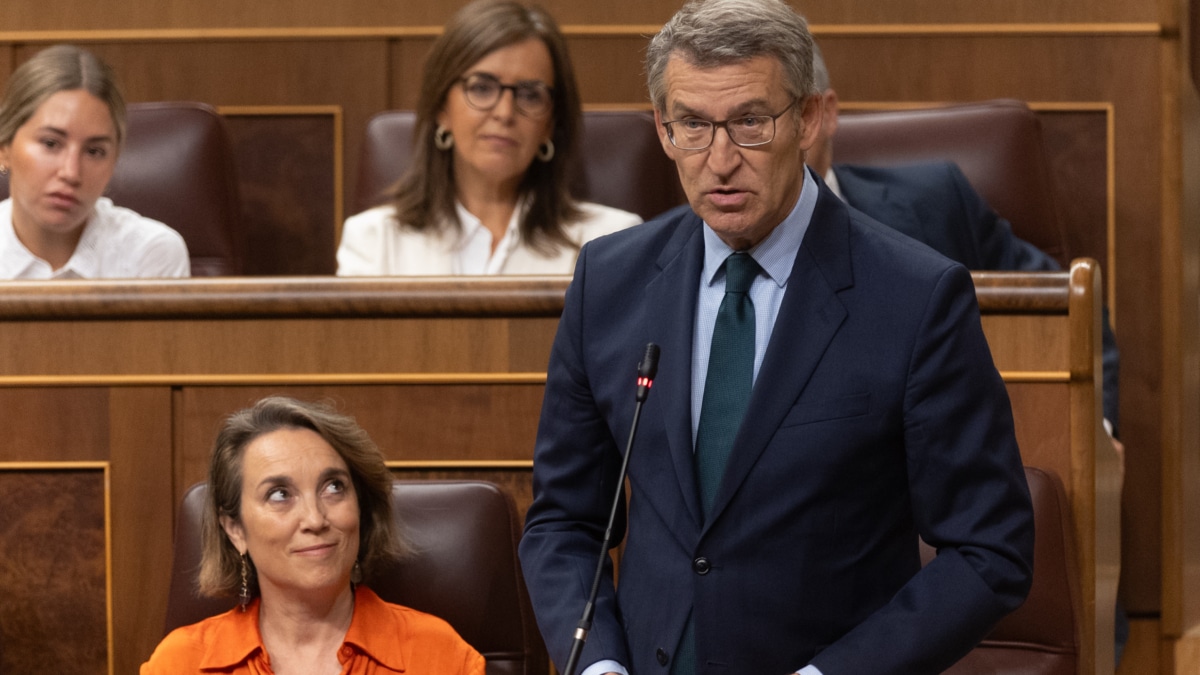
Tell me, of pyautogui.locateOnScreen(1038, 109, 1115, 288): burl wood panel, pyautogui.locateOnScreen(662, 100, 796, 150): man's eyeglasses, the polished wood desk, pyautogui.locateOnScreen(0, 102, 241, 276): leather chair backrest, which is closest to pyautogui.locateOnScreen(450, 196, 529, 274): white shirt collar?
pyautogui.locateOnScreen(0, 102, 241, 276): leather chair backrest

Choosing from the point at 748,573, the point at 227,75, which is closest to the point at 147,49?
the point at 227,75

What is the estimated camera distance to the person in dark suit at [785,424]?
2.78ft

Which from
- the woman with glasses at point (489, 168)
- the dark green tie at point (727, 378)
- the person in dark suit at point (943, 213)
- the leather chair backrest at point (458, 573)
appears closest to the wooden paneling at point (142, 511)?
the leather chair backrest at point (458, 573)

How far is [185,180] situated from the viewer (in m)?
2.07

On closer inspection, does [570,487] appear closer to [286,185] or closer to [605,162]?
[605,162]

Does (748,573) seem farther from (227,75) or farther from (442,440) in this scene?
(227,75)

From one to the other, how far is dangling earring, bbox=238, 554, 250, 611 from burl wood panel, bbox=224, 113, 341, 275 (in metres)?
1.10

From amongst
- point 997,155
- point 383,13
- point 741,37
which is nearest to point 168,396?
point 741,37

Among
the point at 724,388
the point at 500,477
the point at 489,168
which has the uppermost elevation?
the point at 489,168

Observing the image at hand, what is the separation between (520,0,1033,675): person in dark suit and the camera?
847mm

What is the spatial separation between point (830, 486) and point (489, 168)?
3.70 feet

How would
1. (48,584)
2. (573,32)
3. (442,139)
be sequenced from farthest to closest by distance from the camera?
1. (573,32)
2. (442,139)
3. (48,584)

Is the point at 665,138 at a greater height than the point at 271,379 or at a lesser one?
greater

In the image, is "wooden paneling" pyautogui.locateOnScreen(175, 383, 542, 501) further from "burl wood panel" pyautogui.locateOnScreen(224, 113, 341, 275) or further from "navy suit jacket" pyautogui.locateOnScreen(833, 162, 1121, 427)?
"burl wood panel" pyautogui.locateOnScreen(224, 113, 341, 275)
